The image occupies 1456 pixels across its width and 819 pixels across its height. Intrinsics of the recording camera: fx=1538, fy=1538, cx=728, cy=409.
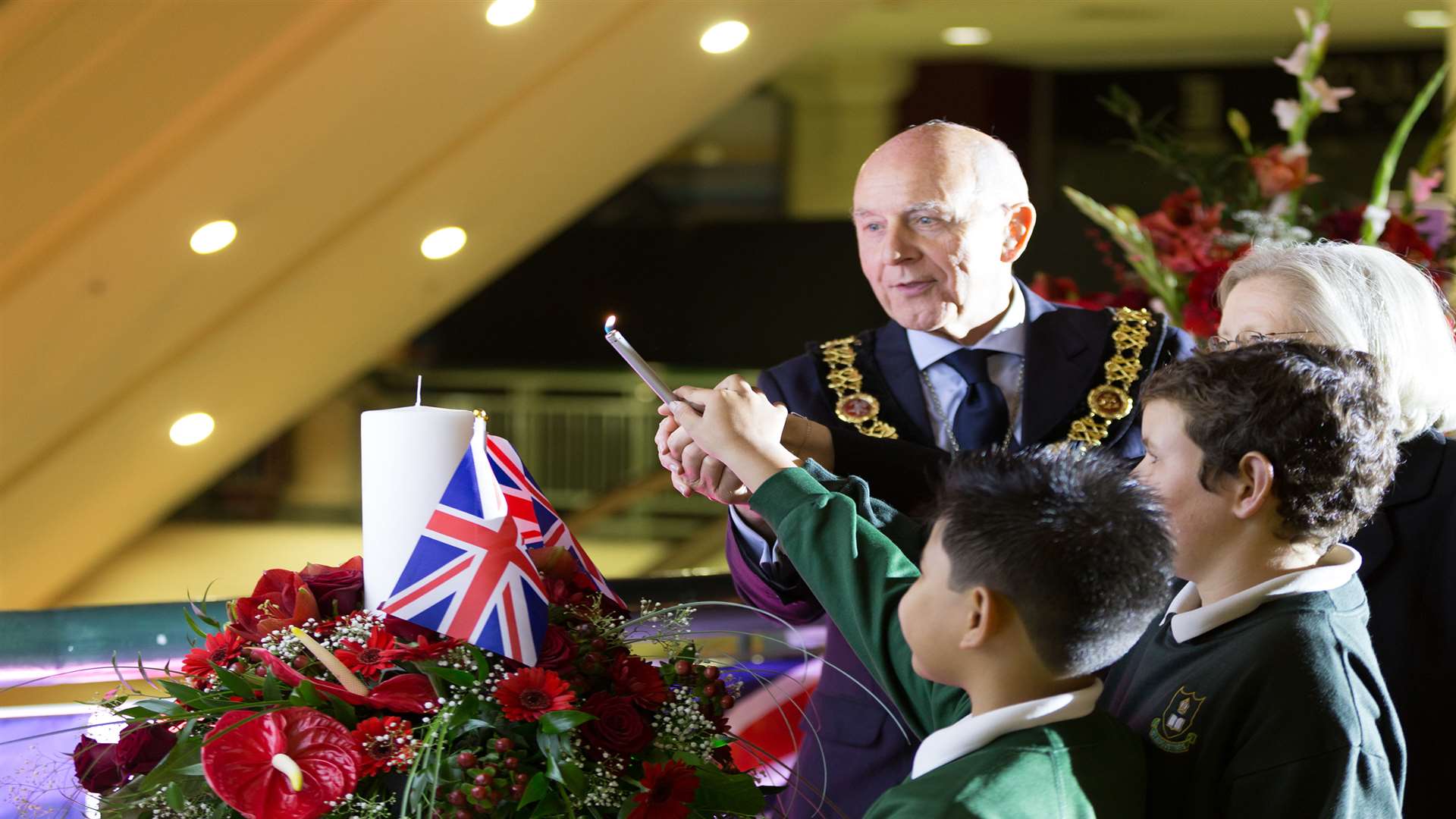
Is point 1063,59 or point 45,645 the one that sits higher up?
point 1063,59

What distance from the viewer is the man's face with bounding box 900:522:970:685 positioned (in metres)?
1.14

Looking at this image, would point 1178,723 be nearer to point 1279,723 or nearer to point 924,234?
point 1279,723

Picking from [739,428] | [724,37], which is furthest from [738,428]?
[724,37]

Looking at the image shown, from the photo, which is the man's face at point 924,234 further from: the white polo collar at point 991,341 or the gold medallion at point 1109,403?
the gold medallion at point 1109,403

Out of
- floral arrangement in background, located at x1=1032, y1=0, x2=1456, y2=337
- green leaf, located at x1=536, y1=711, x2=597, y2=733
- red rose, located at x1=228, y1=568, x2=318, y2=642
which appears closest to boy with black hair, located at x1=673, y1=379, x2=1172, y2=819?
green leaf, located at x1=536, y1=711, x2=597, y2=733

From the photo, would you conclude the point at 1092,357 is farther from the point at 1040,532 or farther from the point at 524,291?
the point at 524,291

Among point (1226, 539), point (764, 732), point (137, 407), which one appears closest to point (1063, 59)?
point (137, 407)

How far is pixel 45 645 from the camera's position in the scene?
81.0 inches

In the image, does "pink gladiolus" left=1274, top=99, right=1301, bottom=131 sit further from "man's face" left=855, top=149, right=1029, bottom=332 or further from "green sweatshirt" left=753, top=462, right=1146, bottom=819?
"green sweatshirt" left=753, top=462, right=1146, bottom=819

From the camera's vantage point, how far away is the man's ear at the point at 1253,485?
51.3 inches

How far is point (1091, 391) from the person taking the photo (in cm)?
199

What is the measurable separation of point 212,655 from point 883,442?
0.90 metres

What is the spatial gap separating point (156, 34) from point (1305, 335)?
2841 mm

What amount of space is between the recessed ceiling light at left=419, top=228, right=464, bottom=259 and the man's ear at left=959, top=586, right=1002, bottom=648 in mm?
3917
